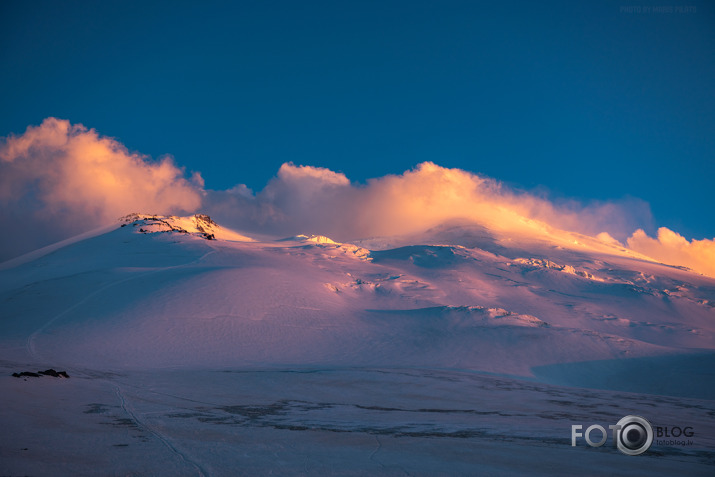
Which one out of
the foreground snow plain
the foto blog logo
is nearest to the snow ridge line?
the foreground snow plain

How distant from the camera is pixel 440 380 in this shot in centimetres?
2645

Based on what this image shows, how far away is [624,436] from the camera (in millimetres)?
12195

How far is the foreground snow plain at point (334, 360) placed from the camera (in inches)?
396

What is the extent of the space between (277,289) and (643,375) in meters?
33.0

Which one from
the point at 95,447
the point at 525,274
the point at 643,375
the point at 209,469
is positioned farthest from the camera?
the point at 525,274

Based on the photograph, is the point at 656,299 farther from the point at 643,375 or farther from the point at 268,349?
the point at 268,349

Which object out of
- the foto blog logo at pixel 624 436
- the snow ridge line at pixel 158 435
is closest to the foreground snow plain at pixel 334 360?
the snow ridge line at pixel 158 435

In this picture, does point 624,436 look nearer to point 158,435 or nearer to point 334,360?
point 158,435

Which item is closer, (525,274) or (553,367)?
(553,367)

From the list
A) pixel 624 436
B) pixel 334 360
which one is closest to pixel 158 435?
pixel 624 436

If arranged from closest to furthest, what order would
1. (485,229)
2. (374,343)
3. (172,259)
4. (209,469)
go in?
(209,469) → (374,343) → (172,259) → (485,229)

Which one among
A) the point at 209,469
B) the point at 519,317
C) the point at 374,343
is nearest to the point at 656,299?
the point at 519,317

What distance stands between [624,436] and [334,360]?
2455cm

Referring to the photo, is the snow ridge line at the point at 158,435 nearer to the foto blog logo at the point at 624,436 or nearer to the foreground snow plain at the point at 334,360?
the foreground snow plain at the point at 334,360
